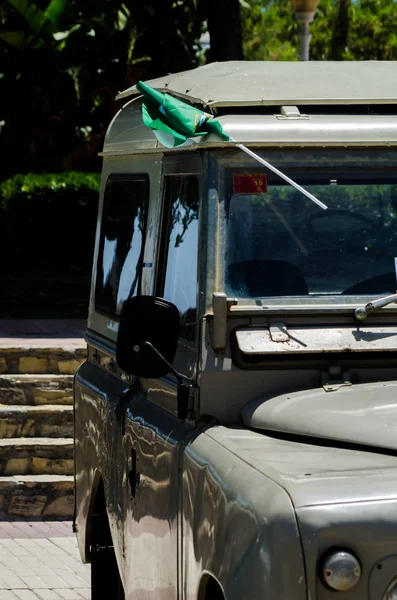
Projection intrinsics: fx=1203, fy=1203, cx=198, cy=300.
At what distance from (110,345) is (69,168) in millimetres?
19311

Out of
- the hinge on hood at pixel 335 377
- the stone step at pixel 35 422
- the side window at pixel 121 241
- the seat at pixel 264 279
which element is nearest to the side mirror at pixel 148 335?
the seat at pixel 264 279

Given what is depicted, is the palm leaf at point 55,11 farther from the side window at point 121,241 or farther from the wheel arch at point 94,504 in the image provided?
the wheel arch at point 94,504

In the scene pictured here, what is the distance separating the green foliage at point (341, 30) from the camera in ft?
146

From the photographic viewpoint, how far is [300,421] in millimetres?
3414

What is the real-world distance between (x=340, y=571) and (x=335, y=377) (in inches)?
41.2

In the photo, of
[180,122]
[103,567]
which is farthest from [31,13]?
[180,122]

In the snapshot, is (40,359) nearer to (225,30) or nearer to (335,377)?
(335,377)

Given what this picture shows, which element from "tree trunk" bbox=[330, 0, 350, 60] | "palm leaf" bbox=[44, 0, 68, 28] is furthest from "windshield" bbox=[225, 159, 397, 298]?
"tree trunk" bbox=[330, 0, 350, 60]

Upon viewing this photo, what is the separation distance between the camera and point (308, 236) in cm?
395

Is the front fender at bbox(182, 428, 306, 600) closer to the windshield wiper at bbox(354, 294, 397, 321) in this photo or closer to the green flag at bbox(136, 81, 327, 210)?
the windshield wiper at bbox(354, 294, 397, 321)

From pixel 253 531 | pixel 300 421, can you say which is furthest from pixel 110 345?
pixel 253 531

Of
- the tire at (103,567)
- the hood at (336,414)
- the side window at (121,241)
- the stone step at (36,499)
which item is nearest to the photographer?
the hood at (336,414)

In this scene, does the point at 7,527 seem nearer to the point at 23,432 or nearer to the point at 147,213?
the point at 23,432

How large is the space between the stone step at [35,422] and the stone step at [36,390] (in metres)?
0.28
